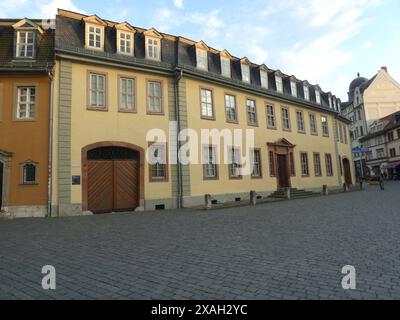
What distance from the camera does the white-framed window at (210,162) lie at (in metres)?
18.6

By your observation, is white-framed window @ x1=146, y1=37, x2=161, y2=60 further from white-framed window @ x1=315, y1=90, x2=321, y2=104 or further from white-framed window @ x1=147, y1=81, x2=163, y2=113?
white-framed window @ x1=315, y1=90, x2=321, y2=104

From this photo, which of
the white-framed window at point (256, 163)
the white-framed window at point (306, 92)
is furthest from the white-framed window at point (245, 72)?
the white-framed window at point (306, 92)

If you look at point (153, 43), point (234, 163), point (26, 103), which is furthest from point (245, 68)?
point (26, 103)

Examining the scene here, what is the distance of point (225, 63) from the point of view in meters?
20.9

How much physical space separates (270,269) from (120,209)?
12.0 metres

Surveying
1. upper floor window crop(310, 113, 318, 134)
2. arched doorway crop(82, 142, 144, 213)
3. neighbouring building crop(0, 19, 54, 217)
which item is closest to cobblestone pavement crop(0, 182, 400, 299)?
neighbouring building crop(0, 19, 54, 217)

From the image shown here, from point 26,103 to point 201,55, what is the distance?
1075 centimetres

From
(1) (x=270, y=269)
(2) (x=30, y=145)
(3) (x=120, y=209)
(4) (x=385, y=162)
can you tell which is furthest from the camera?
(4) (x=385, y=162)

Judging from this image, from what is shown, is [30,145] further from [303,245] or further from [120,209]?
[303,245]

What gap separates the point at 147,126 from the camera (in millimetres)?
16656

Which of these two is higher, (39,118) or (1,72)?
(1,72)

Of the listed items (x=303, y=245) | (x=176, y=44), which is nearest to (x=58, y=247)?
(x=303, y=245)

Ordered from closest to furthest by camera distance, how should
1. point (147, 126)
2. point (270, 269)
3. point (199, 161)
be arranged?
point (270, 269) → point (147, 126) → point (199, 161)

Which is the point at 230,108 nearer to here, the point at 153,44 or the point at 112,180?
the point at 153,44
